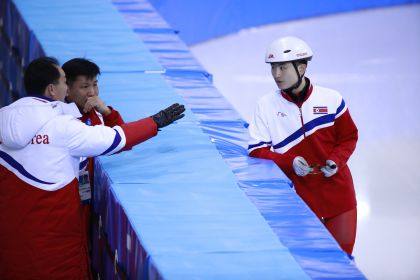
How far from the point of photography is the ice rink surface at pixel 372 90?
6836mm

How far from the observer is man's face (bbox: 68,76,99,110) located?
5.33 meters

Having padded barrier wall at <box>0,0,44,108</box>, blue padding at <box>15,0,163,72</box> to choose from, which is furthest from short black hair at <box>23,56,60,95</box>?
padded barrier wall at <box>0,0,44,108</box>

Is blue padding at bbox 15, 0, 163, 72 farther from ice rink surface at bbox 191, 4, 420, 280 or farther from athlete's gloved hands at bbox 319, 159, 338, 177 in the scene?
ice rink surface at bbox 191, 4, 420, 280

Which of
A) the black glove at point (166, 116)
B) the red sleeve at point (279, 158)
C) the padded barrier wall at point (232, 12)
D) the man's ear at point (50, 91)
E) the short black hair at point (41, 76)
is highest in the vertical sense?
the short black hair at point (41, 76)

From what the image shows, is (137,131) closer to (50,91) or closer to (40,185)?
(50,91)

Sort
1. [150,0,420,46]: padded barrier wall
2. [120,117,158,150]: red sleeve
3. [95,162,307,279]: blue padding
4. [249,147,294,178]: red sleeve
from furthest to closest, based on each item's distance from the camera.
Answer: [150,0,420,46]: padded barrier wall < [249,147,294,178]: red sleeve < [120,117,158,150]: red sleeve < [95,162,307,279]: blue padding

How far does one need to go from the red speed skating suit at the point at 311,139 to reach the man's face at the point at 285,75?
0.07 meters

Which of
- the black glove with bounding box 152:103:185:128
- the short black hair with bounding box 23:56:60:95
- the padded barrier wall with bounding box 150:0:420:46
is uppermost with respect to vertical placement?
the short black hair with bounding box 23:56:60:95

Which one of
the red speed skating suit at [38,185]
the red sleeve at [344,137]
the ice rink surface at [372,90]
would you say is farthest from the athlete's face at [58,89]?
the ice rink surface at [372,90]

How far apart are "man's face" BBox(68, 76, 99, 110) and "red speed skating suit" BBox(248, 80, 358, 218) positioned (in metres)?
0.95

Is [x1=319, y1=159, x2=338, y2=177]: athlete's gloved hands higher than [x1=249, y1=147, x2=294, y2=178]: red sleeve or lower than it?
lower

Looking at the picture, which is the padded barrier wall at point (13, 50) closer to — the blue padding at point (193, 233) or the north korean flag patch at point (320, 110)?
the north korean flag patch at point (320, 110)

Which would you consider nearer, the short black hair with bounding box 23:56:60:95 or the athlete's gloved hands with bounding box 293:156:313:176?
the short black hair with bounding box 23:56:60:95

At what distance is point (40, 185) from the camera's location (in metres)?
4.63
